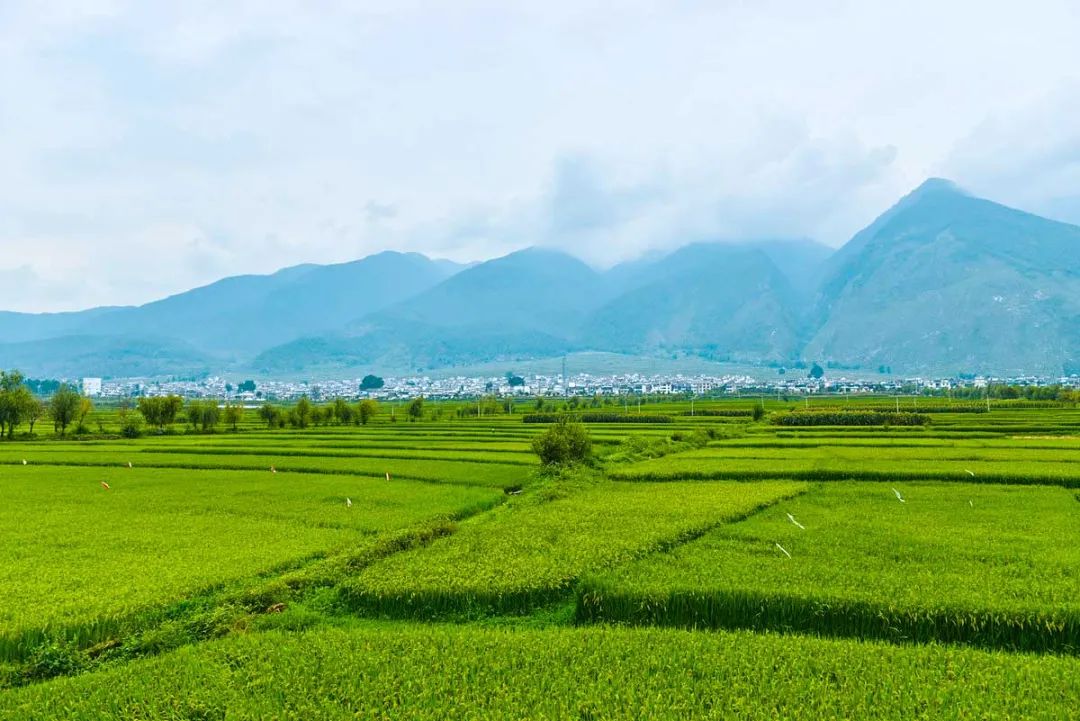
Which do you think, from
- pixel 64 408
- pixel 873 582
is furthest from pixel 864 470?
pixel 64 408

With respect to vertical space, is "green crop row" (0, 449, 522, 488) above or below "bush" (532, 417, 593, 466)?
below

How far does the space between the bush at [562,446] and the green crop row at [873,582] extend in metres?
15.2

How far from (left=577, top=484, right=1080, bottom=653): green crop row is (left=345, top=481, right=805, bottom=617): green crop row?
3.62ft

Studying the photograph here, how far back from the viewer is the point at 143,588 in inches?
552

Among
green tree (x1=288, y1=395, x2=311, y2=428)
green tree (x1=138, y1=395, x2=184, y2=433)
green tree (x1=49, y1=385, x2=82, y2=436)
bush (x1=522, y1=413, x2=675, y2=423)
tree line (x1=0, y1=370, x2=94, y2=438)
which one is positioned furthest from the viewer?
green tree (x1=288, y1=395, x2=311, y2=428)

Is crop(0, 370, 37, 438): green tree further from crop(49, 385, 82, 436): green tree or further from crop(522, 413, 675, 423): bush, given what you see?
crop(522, 413, 675, 423): bush

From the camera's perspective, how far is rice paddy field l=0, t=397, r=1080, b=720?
30.0 ft

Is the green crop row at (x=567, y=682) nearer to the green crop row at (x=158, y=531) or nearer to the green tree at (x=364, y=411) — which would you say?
the green crop row at (x=158, y=531)

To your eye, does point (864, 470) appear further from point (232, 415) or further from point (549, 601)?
point (232, 415)

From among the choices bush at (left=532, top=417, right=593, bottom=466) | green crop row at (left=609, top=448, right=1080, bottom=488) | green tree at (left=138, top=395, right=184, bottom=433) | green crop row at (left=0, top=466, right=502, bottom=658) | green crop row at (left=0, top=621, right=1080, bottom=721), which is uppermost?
green tree at (left=138, top=395, right=184, bottom=433)

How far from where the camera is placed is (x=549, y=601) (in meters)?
14.0

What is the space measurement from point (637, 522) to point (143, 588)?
13181 millimetres

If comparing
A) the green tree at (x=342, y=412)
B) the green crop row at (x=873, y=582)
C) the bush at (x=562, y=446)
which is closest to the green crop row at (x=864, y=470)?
the bush at (x=562, y=446)

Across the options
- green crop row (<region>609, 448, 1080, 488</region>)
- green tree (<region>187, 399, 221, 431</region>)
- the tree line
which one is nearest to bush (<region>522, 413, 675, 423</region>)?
green crop row (<region>609, 448, 1080, 488</region>)
